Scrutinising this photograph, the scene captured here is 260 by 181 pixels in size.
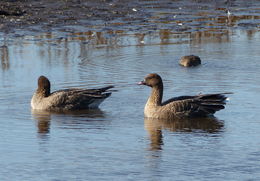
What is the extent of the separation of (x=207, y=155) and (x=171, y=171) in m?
0.94

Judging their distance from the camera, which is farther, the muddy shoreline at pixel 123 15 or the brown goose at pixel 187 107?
the muddy shoreline at pixel 123 15

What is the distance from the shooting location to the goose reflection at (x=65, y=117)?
13648 mm

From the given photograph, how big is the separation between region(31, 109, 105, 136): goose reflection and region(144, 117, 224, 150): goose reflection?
1.00 m

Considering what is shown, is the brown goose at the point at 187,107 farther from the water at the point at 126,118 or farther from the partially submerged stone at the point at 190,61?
the partially submerged stone at the point at 190,61

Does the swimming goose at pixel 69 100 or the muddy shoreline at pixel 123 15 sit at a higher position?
the muddy shoreline at pixel 123 15

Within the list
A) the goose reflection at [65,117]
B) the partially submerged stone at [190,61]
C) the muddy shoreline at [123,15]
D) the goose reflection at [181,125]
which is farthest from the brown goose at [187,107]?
the muddy shoreline at [123,15]

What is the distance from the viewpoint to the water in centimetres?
1076

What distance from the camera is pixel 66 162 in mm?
11000

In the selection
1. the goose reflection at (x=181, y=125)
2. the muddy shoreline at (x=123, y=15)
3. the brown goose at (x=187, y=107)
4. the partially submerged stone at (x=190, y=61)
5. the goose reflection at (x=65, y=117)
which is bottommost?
the goose reflection at (x=181, y=125)

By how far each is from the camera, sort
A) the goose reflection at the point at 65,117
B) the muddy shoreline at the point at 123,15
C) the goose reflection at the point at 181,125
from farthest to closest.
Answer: the muddy shoreline at the point at 123,15 → the goose reflection at the point at 65,117 → the goose reflection at the point at 181,125

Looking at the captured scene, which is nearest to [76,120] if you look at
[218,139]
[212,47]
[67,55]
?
[218,139]

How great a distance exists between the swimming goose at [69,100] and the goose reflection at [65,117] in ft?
0.56

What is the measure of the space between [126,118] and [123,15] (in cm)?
1496

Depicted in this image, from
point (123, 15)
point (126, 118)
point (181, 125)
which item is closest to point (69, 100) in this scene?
point (126, 118)
